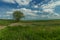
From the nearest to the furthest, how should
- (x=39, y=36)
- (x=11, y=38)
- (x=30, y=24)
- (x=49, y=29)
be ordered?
(x=11, y=38)
(x=39, y=36)
(x=49, y=29)
(x=30, y=24)

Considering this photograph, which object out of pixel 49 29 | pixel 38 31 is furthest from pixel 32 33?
pixel 49 29

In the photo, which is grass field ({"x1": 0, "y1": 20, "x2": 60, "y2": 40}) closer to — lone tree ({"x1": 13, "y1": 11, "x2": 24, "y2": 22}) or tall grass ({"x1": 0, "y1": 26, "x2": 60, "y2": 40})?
tall grass ({"x1": 0, "y1": 26, "x2": 60, "y2": 40})

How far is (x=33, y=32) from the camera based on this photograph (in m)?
7.46

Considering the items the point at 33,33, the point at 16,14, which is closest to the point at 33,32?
the point at 33,33

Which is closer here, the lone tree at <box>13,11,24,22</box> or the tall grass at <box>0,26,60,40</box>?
the tall grass at <box>0,26,60,40</box>

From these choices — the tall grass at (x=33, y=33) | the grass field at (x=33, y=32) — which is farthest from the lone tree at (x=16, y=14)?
the tall grass at (x=33, y=33)

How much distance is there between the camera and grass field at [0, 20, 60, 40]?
6.75 meters

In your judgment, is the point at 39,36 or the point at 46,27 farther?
the point at 46,27

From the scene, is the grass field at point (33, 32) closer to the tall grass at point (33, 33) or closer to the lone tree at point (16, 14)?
the tall grass at point (33, 33)

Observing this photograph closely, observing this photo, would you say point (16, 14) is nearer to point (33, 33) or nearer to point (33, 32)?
point (33, 32)

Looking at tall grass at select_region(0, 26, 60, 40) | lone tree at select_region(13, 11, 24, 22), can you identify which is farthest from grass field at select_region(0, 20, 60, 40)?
lone tree at select_region(13, 11, 24, 22)

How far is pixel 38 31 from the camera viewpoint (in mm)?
7570

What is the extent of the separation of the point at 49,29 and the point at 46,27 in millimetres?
318

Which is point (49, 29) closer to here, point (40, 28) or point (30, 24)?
point (40, 28)
